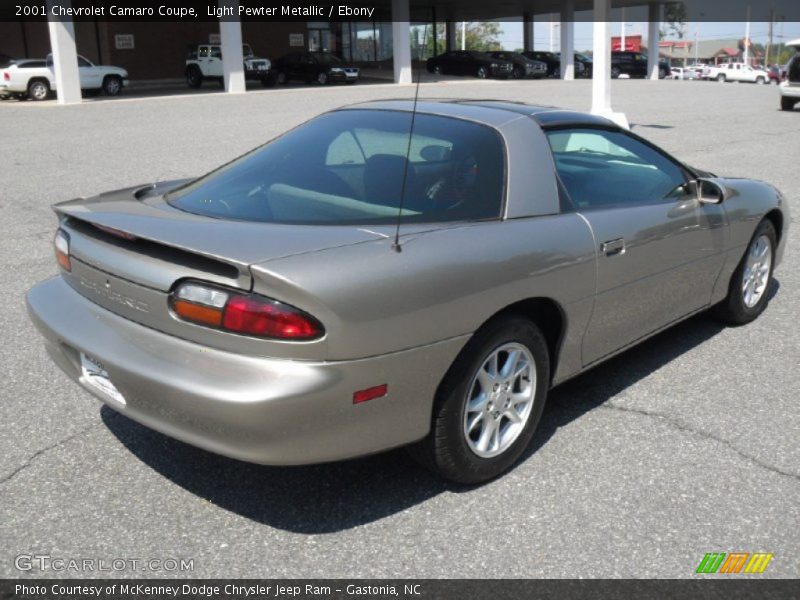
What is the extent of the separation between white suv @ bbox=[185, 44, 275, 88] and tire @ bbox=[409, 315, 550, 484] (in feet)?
112

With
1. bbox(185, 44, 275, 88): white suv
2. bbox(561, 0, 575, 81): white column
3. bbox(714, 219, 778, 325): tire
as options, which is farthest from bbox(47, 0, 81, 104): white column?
bbox(561, 0, 575, 81): white column

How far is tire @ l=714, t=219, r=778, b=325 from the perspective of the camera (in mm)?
5156

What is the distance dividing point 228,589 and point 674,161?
132 inches

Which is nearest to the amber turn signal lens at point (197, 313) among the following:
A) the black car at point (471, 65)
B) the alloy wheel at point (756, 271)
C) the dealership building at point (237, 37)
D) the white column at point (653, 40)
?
the alloy wheel at point (756, 271)

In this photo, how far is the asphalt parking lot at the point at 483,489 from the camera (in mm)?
2904

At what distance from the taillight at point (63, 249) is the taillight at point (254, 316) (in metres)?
1.00

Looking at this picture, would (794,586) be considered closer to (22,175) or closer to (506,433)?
(506,433)

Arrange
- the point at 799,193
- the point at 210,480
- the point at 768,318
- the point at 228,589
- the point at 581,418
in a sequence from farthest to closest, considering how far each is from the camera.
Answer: the point at 799,193
the point at 768,318
the point at 581,418
the point at 210,480
the point at 228,589

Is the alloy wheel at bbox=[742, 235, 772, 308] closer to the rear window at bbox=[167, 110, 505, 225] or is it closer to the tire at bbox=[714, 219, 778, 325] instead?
the tire at bbox=[714, 219, 778, 325]

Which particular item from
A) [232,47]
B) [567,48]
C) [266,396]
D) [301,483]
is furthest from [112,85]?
[266,396]

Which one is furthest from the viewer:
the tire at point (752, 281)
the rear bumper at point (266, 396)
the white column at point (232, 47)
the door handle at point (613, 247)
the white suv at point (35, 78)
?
the white column at point (232, 47)

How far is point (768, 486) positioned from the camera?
Answer: 3402 mm

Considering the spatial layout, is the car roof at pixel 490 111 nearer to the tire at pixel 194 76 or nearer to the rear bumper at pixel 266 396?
the rear bumper at pixel 266 396

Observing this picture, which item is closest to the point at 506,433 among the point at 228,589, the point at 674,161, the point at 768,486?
the point at 768,486
